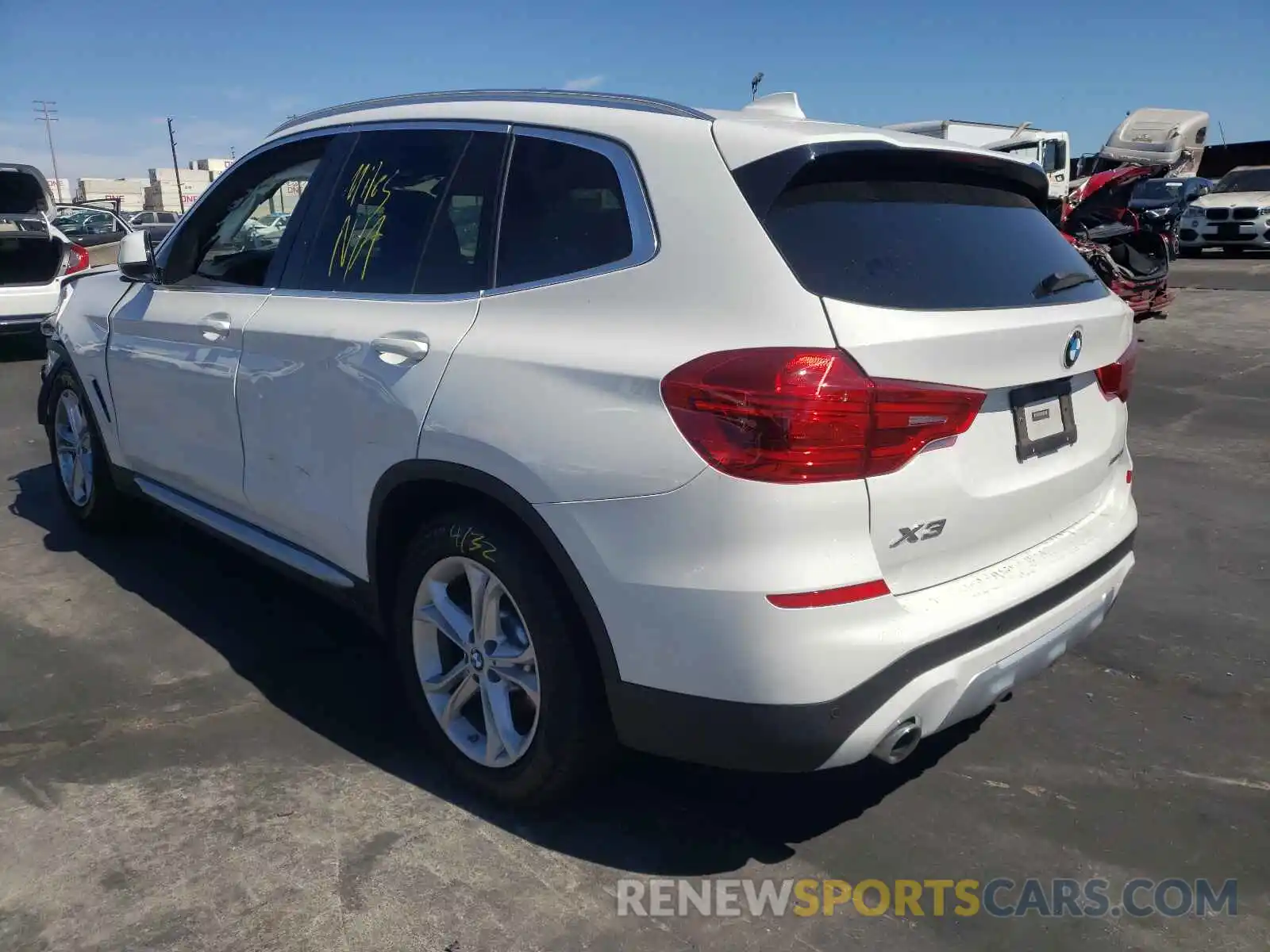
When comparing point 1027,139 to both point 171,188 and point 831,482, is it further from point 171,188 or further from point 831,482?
Result: point 171,188

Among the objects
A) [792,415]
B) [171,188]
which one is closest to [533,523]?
[792,415]

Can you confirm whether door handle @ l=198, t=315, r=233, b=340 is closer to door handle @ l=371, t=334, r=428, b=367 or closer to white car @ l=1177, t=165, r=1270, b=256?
door handle @ l=371, t=334, r=428, b=367

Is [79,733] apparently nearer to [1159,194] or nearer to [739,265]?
[739,265]

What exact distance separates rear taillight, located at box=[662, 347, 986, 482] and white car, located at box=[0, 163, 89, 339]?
34.0 feet

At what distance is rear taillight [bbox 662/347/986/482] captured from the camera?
7.24 feet

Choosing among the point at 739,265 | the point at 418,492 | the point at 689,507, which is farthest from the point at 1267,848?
the point at 418,492

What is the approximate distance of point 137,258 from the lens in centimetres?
440

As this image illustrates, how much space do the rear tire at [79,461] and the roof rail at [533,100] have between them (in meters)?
2.14

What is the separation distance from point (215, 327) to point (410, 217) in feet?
3.31

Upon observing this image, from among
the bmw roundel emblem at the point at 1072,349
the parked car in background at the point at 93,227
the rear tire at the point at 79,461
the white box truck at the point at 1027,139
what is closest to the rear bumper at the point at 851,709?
the bmw roundel emblem at the point at 1072,349

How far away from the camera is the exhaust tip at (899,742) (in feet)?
7.79

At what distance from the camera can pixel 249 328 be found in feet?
11.7

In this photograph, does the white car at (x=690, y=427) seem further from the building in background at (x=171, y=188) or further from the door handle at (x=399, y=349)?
the building in background at (x=171, y=188)

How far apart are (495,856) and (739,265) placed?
5.25 ft
